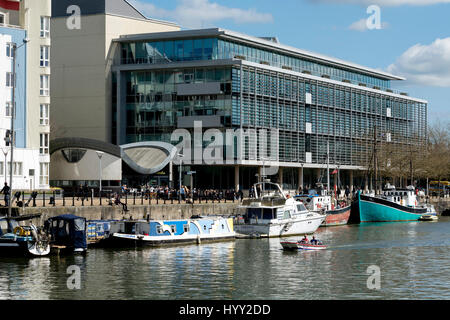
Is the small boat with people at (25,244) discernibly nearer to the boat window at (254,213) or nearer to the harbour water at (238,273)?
the harbour water at (238,273)

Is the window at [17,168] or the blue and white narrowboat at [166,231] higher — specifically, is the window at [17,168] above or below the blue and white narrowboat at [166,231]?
above

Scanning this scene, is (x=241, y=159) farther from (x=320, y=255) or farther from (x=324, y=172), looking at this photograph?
(x=320, y=255)

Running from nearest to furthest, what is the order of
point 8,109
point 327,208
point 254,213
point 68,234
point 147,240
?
1. point 68,234
2. point 147,240
3. point 254,213
4. point 8,109
5. point 327,208

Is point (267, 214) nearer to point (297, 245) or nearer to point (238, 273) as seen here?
point (297, 245)

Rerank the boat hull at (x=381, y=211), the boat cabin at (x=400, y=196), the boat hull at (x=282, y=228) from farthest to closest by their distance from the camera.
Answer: the boat cabin at (x=400, y=196) → the boat hull at (x=381, y=211) → the boat hull at (x=282, y=228)

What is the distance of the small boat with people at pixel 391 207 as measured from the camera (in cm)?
8175

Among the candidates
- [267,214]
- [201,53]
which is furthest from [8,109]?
[201,53]

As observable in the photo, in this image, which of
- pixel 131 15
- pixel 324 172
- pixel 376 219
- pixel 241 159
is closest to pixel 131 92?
pixel 131 15

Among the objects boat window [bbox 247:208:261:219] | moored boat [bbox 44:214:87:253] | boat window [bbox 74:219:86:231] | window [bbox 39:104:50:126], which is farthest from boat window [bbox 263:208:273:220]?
window [bbox 39:104:50:126]

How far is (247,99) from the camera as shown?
99.2 m

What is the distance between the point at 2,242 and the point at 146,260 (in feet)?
27.2

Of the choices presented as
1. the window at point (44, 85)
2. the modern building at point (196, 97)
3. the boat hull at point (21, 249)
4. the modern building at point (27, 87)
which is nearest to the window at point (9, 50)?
the modern building at point (27, 87)

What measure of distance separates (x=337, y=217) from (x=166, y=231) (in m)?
28.1

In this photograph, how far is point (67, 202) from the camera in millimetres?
59969
